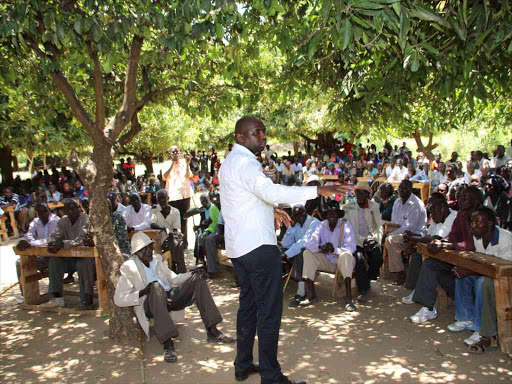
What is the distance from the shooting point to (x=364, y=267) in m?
6.38

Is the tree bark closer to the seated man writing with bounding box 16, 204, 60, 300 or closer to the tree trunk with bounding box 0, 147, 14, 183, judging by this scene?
the seated man writing with bounding box 16, 204, 60, 300

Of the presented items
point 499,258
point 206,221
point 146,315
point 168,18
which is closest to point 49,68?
point 168,18

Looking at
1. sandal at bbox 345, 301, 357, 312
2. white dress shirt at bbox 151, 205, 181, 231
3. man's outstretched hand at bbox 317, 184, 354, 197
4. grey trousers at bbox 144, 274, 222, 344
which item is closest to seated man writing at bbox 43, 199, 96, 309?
white dress shirt at bbox 151, 205, 181, 231

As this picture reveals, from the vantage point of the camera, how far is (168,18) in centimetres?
474

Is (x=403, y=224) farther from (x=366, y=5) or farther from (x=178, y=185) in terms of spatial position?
(x=366, y=5)

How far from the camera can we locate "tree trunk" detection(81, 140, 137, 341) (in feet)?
17.0

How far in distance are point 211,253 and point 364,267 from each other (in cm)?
255

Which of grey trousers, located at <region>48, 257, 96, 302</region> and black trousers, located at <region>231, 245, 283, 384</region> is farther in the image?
grey trousers, located at <region>48, 257, 96, 302</region>

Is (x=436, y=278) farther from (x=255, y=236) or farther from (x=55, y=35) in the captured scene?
(x=55, y=35)

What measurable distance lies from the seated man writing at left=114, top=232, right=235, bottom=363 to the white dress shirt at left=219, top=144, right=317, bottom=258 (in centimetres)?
156

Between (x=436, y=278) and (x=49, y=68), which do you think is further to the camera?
(x=436, y=278)

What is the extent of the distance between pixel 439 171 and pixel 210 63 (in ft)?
27.8

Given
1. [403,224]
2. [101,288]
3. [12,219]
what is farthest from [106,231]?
[12,219]

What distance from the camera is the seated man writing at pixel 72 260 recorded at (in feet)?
20.8
